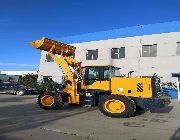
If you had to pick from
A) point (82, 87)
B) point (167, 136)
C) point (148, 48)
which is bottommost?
point (167, 136)

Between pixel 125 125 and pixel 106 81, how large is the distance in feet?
11.9

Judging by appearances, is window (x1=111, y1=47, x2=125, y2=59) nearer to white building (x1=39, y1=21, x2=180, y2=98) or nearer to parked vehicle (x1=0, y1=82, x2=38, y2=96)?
white building (x1=39, y1=21, x2=180, y2=98)

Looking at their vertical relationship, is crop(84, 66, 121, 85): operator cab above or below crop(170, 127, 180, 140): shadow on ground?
A: above

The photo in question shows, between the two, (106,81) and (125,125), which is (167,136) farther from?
(106,81)

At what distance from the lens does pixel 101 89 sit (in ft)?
44.9

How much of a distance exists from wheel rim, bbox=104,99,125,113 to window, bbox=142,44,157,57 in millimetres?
15404

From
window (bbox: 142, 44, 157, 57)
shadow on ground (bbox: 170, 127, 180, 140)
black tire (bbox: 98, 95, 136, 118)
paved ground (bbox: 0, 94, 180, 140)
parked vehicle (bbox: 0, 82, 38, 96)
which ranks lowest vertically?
shadow on ground (bbox: 170, 127, 180, 140)

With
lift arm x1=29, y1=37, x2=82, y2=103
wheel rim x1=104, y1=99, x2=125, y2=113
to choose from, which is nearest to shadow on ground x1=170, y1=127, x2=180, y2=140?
wheel rim x1=104, y1=99, x2=125, y2=113

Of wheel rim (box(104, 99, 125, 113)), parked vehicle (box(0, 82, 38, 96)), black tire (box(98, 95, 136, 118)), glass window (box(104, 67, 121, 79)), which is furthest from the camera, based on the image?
parked vehicle (box(0, 82, 38, 96))

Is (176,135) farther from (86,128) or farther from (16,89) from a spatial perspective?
(16,89)

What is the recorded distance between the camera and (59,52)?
15742 mm

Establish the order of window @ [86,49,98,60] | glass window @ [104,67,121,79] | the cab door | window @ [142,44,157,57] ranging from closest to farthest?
the cab door < glass window @ [104,67,121,79] < window @ [142,44,157,57] < window @ [86,49,98,60]

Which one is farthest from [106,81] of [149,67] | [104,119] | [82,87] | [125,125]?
[149,67]

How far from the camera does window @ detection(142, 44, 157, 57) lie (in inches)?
1057
